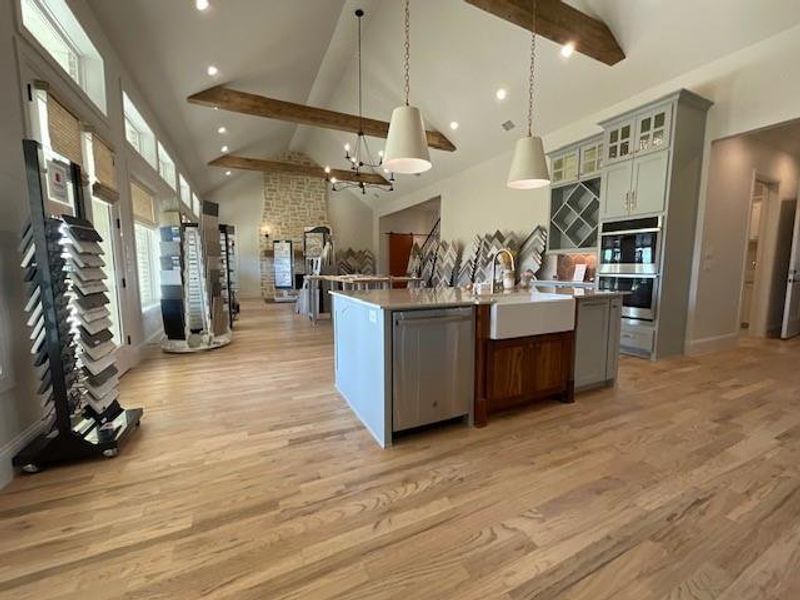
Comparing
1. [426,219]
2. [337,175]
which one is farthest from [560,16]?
[426,219]

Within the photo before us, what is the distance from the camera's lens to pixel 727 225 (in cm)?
414

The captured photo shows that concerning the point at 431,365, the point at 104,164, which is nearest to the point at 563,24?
the point at 431,365

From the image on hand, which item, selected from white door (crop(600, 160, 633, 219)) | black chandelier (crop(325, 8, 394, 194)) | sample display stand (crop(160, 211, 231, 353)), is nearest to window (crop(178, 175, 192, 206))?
black chandelier (crop(325, 8, 394, 194))

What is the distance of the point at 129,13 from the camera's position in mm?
3189

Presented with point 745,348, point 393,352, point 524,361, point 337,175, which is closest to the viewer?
point 393,352

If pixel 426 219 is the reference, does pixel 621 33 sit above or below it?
above

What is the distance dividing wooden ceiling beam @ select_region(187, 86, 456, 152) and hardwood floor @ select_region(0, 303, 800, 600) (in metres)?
4.48

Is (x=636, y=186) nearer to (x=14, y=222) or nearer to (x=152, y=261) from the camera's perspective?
(x=14, y=222)

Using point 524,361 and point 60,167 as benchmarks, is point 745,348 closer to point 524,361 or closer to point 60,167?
point 524,361

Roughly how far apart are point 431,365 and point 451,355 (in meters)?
0.15

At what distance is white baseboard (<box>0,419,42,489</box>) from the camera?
1757 mm

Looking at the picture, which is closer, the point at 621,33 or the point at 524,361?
the point at 524,361

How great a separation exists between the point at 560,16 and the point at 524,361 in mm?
3461

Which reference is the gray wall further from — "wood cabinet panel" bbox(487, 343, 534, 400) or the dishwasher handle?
"wood cabinet panel" bbox(487, 343, 534, 400)
